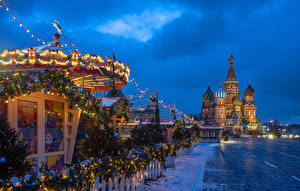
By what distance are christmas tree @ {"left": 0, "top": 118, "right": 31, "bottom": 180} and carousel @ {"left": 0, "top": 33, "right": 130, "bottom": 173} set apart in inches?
72.8

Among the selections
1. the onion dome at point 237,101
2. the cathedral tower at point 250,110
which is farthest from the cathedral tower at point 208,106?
the cathedral tower at point 250,110

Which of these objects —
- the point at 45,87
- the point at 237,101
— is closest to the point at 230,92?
the point at 237,101

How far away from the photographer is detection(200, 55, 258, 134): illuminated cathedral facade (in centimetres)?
9675

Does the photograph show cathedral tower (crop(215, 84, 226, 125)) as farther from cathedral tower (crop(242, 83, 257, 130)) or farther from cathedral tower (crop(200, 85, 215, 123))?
cathedral tower (crop(242, 83, 257, 130))

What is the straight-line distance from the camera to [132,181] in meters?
7.73

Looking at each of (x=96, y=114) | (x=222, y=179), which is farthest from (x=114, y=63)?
(x=222, y=179)

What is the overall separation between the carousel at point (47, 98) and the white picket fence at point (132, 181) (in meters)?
1.92

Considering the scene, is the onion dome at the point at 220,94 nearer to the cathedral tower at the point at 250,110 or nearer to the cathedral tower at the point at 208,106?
the cathedral tower at the point at 208,106

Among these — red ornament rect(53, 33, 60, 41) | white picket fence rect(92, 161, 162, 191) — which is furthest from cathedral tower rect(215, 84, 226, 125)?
red ornament rect(53, 33, 60, 41)

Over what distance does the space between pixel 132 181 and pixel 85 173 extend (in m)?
2.57

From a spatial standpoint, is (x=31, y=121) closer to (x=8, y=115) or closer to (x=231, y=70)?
(x=8, y=115)

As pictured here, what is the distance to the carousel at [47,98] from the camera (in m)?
6.40

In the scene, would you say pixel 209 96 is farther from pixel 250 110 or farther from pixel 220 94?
pixel 250 110

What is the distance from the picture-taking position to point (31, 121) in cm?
761
